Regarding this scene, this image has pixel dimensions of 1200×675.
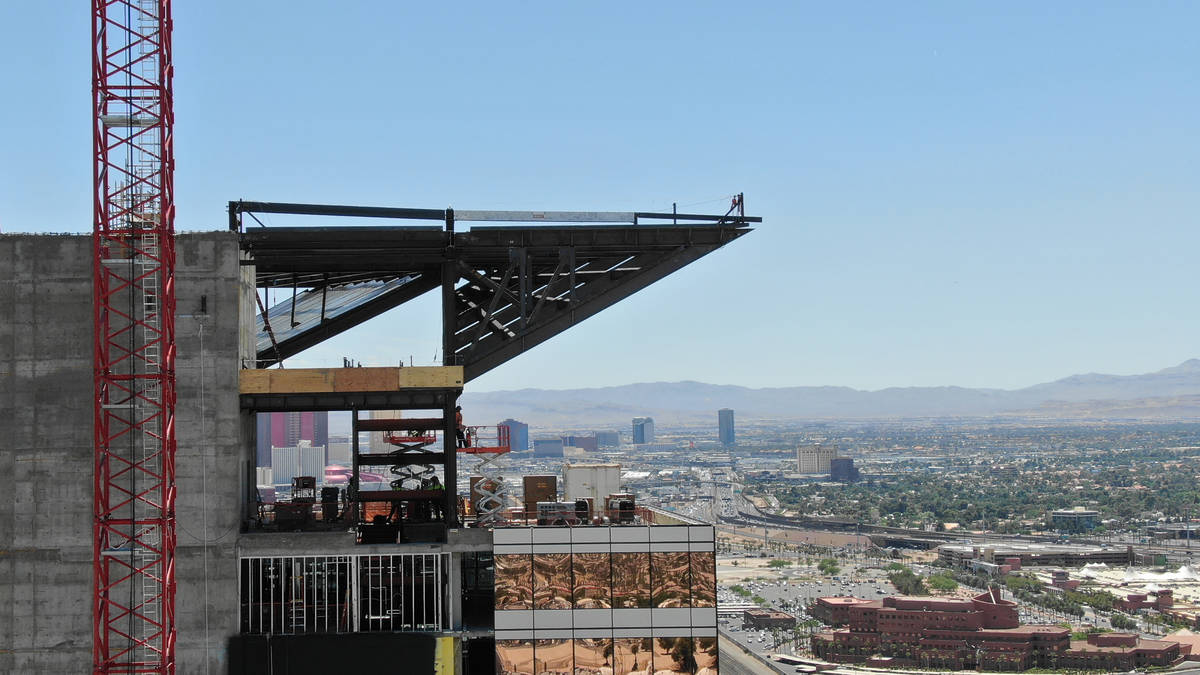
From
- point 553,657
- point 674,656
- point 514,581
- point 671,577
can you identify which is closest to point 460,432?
point 514,581

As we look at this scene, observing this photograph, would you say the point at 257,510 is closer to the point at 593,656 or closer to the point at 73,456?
the point at 73,456

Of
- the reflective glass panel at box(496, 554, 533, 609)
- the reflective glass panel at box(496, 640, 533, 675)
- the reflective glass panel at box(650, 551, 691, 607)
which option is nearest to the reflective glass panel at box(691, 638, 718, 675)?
the reflective glass panel at box(650, 551, 691, 607)

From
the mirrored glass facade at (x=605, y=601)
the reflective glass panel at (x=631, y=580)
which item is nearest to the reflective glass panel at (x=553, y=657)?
the mirrored glass facade at (x=605, y=601)

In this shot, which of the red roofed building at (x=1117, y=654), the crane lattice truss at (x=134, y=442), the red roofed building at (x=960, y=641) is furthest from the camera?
the red roofed building at (x=960, y=641)

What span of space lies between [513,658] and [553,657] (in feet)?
5.19

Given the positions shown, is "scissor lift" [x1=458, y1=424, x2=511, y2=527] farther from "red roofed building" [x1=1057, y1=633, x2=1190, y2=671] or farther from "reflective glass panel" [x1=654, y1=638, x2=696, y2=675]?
"red roofed building" [x1=1057, y1=633, x2=1190, y2=671]

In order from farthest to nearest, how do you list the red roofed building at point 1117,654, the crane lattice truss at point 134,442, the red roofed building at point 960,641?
1. the red roofed building at point 960,641
2. the red roofed building at point 1117,654
3. the crane lattice truss at point 134,442

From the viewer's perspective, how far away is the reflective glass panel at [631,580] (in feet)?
159

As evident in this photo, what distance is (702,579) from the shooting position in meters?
48.5

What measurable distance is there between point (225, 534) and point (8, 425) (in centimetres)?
916

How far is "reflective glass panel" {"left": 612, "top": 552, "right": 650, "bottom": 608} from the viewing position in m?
48.3

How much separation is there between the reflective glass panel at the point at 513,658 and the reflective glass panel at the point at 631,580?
12.9 ft

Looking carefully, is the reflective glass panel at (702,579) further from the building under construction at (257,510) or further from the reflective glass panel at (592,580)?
the reflective glass panel at (592,580)

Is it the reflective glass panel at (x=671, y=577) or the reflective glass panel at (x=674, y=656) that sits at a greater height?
the reflective glass panel at (x=671, y=577)
